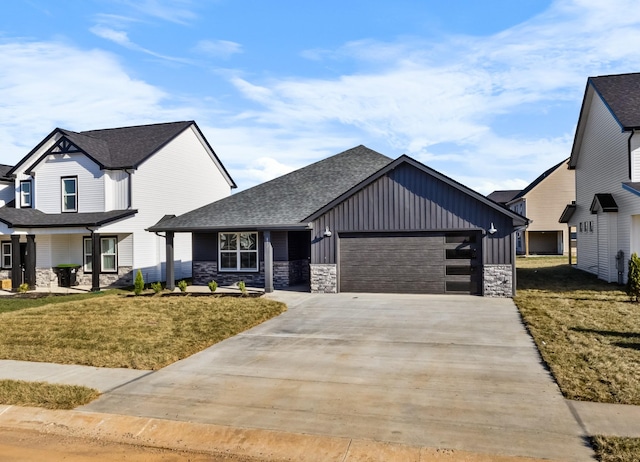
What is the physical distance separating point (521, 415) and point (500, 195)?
193ft

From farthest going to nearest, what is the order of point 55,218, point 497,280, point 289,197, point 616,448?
point 55,218 → point 289,197 → point 497,280 → point 616,448

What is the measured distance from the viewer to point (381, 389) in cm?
745

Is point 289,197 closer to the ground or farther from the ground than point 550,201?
closer to the ground

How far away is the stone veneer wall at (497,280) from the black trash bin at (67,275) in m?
19.2

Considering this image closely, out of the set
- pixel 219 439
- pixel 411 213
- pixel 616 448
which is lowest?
pixel 219 439

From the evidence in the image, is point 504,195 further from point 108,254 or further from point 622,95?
point 108,254

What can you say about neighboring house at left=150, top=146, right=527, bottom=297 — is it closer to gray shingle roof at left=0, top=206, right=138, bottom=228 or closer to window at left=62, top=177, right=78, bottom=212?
gray shingle roof at left=0, top=206, right=138, bottom=228

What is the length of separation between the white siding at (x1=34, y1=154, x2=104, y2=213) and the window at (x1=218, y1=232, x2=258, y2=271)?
6.84 meters

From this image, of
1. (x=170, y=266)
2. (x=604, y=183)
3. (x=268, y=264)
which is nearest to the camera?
(x=268, y=264)

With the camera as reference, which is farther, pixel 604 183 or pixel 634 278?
pixel 604 183

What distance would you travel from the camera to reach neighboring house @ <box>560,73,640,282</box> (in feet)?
60.2

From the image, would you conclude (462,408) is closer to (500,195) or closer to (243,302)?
(243,302)

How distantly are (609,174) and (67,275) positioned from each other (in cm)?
2545

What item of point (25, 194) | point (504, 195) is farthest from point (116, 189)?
point (504, 195)
